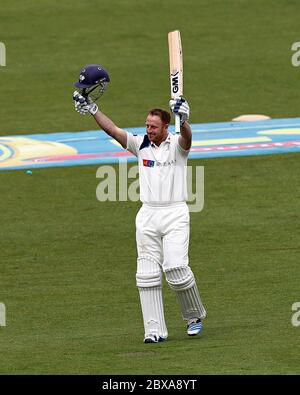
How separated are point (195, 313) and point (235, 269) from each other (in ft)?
10.8

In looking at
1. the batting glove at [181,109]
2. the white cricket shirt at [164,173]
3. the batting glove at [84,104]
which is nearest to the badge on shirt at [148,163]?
the white cricket shirt at [164,173]

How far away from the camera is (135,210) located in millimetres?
21125

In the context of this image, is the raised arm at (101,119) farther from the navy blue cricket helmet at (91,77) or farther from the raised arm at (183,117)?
the raised arm at (183,117)

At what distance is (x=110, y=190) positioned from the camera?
73.9 feet

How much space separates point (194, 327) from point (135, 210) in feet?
22.9

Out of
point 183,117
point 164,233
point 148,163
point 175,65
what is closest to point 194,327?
point 164,233

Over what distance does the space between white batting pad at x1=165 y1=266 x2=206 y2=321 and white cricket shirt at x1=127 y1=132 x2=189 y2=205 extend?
0.72 m

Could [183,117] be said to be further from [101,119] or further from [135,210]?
[135,210]

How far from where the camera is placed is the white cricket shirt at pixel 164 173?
14.2 meters

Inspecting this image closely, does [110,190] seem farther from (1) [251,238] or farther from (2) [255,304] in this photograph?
(2) [255,304]

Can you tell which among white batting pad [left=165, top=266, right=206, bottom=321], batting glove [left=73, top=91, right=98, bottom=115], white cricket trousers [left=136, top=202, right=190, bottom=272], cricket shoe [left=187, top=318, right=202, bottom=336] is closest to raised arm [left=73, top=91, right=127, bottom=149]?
batting glove [left=73, top=91, right=98, bottom=115]

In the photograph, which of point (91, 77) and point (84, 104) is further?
point (84, 104)

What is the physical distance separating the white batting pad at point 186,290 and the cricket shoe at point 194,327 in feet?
0.14

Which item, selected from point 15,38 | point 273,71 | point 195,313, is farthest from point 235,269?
point 15,38
